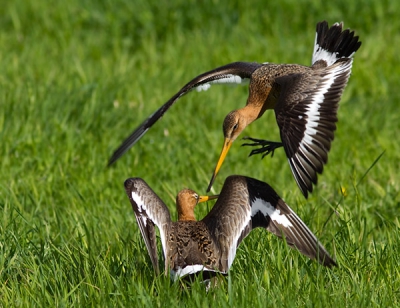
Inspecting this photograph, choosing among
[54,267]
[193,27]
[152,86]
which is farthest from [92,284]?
[193,27]

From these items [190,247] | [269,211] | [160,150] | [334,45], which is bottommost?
[190,247]

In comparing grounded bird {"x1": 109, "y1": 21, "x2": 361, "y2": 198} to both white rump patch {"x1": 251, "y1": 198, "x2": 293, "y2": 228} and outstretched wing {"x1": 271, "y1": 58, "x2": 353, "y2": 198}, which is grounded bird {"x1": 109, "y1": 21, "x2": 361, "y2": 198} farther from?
white rump patch {"x1": 251, "y1": 198, "x2": 293, "y2": 228}

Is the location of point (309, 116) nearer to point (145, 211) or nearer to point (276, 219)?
point (276, 219)

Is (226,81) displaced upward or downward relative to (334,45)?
downward

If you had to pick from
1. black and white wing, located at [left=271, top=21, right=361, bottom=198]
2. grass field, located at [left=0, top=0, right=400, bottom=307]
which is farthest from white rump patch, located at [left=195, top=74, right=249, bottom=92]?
black and white wing, located at [left=271, top=21, right=361, bottom=198]

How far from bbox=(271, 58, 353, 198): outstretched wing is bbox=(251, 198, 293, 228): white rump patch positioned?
19.2 inches

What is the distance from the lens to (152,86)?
333 inches

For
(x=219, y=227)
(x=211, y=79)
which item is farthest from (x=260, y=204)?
(x=211, y=79)

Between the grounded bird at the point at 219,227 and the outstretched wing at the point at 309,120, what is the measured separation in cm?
→ 41

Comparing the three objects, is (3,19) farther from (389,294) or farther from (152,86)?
(389,294)

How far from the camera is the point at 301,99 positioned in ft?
14.9

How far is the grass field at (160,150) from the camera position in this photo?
4.26 metres

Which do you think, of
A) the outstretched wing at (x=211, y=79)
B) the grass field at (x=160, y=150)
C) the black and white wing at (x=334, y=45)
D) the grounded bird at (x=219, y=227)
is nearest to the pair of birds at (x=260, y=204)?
the grounded bird at (x=219, y=227)

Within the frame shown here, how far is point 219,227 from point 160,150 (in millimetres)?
2627
